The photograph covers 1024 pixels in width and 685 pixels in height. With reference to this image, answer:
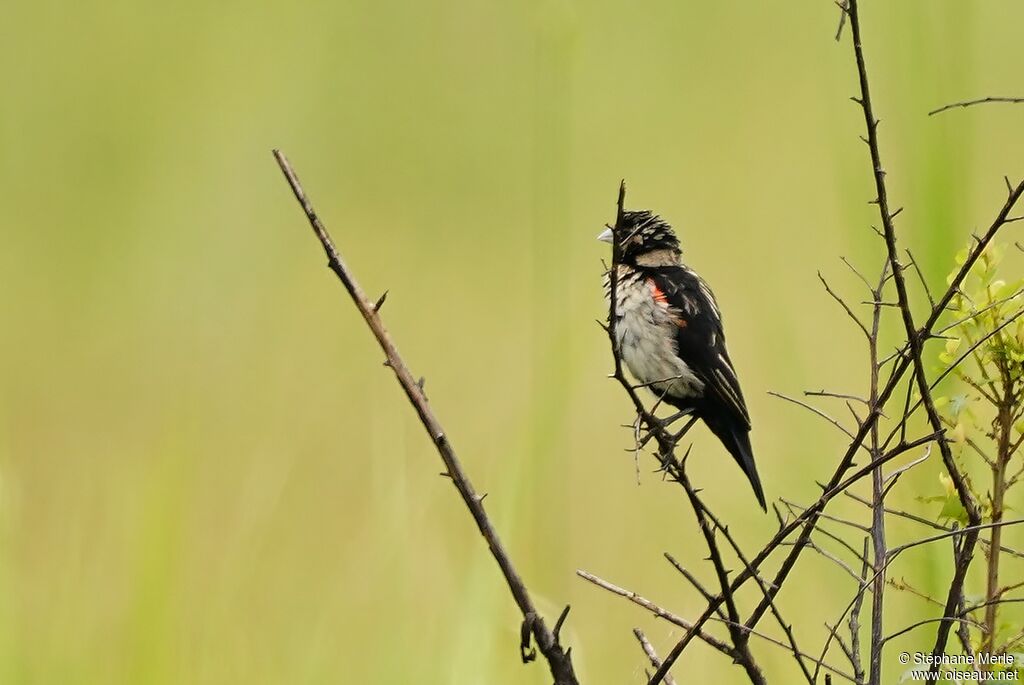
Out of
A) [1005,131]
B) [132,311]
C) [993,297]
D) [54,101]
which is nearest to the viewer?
[993,297]

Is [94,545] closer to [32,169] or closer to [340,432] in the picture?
[340,432]

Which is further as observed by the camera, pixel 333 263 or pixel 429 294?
pixel 429 294

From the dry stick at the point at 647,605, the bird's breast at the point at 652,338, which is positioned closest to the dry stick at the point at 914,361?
the dry stick at the point at 647,605

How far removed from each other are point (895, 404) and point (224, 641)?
1.26 meters

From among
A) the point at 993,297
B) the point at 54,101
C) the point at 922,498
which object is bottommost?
the point at 922,498

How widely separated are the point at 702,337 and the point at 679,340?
6cm

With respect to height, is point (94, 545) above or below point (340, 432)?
below

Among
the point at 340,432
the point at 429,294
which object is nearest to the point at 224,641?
the point at 340,432

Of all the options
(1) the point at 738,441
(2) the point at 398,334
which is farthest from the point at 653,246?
(2) the point at 398,334

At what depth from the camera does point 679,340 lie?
3602mm

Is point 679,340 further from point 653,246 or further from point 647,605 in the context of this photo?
point 647,605

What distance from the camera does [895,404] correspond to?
8.14ft

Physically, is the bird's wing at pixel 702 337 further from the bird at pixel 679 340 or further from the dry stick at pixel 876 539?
the dry stick at pixel 876 539

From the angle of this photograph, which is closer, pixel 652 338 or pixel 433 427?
pixel 433 427
